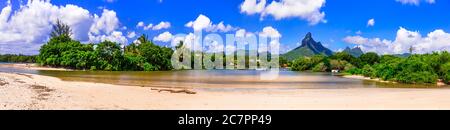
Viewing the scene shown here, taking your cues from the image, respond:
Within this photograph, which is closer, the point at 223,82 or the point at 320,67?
the point at 223,82

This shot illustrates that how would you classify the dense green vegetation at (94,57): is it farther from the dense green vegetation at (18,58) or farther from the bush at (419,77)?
the dense green vegetation at (18,58)

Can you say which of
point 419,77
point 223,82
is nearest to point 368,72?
point 419,77

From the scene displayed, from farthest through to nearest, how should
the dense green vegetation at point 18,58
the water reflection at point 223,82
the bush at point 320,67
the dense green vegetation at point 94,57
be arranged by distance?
the dense green vegetation at point 18,58 < the bush at point 320,67 < the dense green vegetation at point 94,57 < the water reflection at point 223,82

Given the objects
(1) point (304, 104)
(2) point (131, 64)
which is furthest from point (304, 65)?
(1) point (304, 104)

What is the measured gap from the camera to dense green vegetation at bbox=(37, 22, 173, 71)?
71938mm

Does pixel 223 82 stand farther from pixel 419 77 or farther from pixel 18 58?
pixel 18 58

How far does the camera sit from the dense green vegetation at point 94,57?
71.9 meters

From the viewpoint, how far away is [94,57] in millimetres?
72438

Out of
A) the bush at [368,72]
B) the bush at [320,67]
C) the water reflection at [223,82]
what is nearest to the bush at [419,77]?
the water reflection at [223,82]

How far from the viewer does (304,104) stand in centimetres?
1691

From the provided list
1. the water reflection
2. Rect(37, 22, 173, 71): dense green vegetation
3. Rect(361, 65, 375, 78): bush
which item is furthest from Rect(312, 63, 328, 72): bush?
the water reflection

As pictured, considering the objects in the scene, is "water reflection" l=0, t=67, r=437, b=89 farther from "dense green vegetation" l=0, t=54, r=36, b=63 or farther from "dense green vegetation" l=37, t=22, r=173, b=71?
"dense green vegetation" l=0, t=54, r=36, b=63
